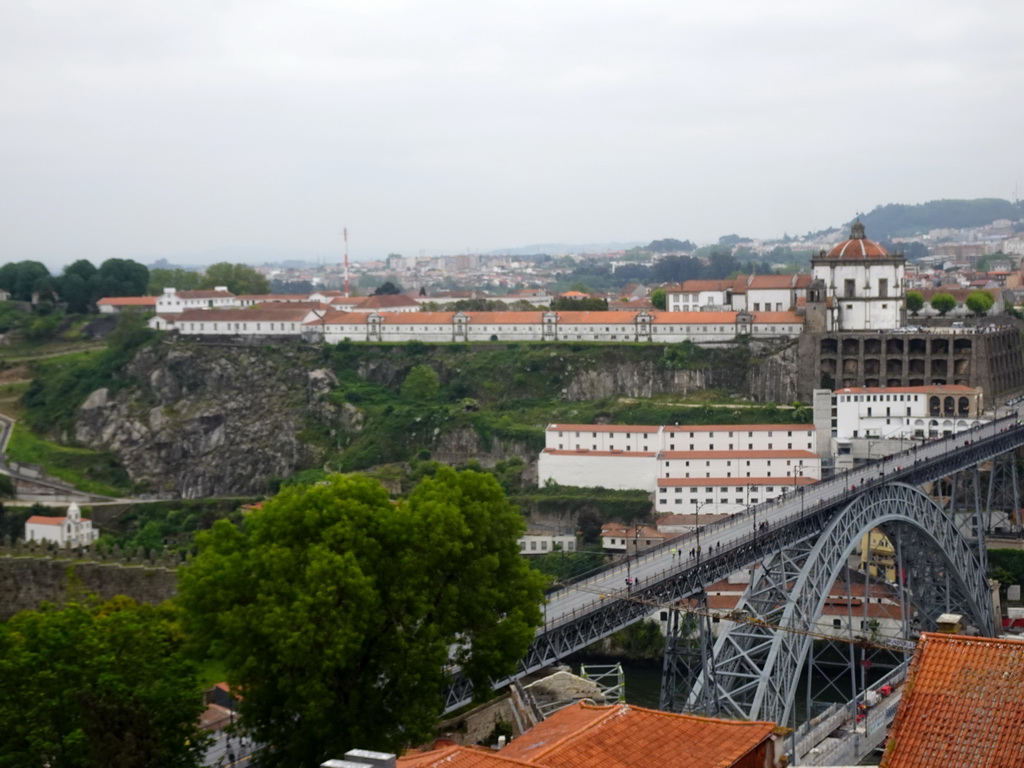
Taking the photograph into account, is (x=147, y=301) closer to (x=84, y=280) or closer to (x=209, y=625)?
(x=84, y=280)

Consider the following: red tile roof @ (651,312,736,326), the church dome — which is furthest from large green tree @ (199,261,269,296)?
the church dome

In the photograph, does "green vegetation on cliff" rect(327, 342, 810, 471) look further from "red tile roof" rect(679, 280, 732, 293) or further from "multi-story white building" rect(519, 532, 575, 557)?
"red tile roof" rect(679, 280, 732, 293)

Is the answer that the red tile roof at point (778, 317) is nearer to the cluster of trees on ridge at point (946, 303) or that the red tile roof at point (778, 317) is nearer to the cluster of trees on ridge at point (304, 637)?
the cluster of trees on ridge at point (946, 303)

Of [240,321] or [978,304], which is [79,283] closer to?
[240,321]

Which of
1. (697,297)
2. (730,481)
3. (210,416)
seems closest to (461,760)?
(730,481)

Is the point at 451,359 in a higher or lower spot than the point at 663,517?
higher

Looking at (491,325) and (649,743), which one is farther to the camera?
(491,325)

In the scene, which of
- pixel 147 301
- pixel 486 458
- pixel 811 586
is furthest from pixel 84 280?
pixel 811 586
